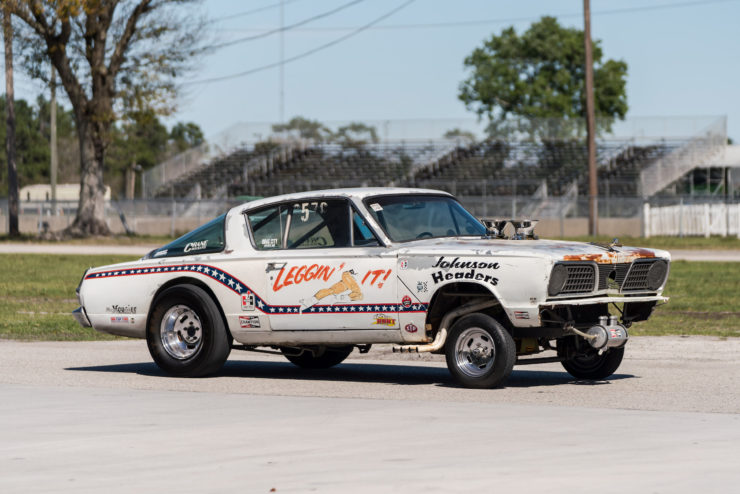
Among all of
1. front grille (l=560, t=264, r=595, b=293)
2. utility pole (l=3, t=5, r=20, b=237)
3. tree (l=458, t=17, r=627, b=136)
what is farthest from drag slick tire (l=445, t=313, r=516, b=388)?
tree (l=458, t=17, r=627, b=136)

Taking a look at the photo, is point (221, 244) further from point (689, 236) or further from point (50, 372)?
point (689, 236)

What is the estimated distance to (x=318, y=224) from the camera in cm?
1172

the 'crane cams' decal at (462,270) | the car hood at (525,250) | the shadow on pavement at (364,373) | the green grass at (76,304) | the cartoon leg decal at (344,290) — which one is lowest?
the shadow on pavement at (364,373)

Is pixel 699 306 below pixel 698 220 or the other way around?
below

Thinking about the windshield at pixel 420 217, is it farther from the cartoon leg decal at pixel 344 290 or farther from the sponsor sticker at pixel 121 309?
the sponsor sticker at pixel 121 309

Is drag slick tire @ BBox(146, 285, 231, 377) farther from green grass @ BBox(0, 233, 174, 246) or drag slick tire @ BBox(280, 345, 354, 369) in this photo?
green grass @ BBox(0, 233, 174, 246)

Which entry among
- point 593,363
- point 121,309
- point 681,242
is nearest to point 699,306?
point 593,363

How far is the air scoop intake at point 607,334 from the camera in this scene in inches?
421

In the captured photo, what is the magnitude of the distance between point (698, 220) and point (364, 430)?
4748cm

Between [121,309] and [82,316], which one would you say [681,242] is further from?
[121,309]

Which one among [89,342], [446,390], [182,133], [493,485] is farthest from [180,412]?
[182,133]

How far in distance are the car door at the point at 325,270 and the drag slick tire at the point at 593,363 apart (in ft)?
5.51

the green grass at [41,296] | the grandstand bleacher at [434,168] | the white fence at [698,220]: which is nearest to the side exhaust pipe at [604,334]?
the green grass at [41,296]

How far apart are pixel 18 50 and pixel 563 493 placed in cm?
4693
